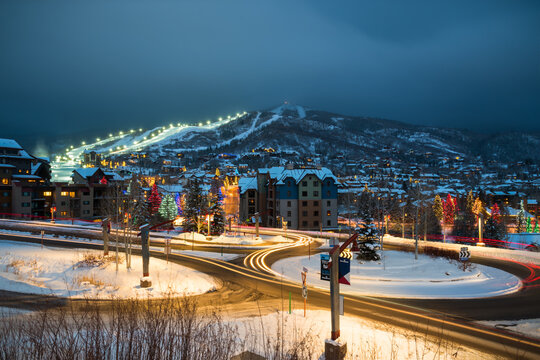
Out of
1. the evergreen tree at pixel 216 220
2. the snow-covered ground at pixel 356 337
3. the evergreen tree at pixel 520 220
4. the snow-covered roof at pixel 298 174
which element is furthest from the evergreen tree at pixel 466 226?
the snow-covered ground at pixel 356 337

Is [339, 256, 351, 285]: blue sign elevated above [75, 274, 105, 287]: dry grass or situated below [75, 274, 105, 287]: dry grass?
above

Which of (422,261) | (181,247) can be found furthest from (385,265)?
(181,247)

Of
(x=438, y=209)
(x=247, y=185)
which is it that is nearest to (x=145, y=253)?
(x=247, y=185)

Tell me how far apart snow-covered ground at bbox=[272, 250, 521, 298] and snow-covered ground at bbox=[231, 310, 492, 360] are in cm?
557

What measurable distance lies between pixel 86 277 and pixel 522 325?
21.1 metres

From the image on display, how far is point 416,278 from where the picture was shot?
68.5 feet

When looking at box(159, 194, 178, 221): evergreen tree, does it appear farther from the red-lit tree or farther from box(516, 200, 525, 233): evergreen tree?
box(516, 200, 525, 233): evergreen tree

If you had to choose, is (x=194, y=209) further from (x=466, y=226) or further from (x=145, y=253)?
(x=466, y=226)

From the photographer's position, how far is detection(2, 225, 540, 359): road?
38.1ft

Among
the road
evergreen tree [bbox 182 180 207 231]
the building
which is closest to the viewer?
the road

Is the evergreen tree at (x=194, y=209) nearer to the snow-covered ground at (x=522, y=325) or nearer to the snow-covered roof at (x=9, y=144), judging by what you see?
the snow-covered ground at (x=522, y=325)

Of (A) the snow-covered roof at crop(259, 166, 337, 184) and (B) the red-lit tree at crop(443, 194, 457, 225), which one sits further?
(B) the red-lit tree at crop(443, 194, 457, 225)

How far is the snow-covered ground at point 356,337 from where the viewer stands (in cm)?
972

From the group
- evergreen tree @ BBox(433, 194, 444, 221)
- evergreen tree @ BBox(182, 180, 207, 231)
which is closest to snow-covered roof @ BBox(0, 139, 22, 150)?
evergreen tree @ BBox(182, 180, 207, 231)
